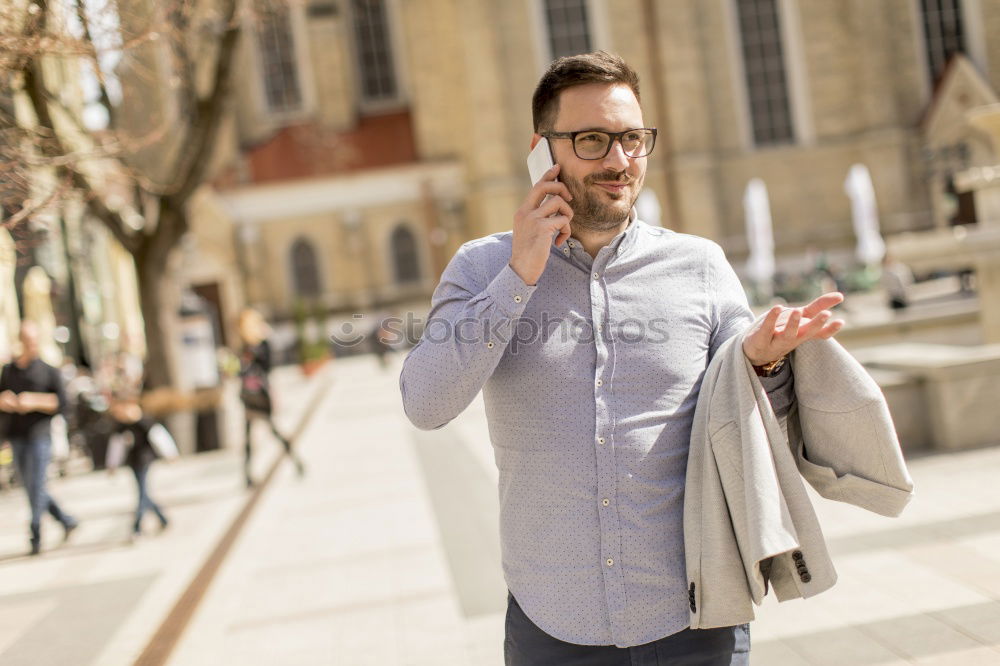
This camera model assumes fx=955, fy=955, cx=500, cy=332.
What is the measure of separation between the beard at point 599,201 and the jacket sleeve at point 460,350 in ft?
0.85

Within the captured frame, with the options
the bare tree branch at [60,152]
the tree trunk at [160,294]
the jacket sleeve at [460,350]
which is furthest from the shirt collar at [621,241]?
the tree trunk at [160,294]

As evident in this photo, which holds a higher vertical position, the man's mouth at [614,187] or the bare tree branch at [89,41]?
the bare tree branch at [89,41]

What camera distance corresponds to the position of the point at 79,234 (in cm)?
2255

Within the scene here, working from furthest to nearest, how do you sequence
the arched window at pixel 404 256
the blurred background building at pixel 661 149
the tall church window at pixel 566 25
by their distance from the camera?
the arched window at pixel 404 256, the tall church window at pixel 566 25, the blurred background building at pixel 661 149

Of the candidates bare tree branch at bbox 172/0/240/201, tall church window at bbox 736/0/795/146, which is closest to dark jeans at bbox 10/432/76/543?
bare tree branch at bbox 172/0/240/201

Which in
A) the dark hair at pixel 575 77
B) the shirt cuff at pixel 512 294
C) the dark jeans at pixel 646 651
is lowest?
the dark jeans at pixel 646 651

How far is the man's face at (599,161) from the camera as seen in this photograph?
2148 millimetres

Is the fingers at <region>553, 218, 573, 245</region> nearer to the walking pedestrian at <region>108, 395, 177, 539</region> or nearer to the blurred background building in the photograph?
the walking pedestrian at <region>108, 395, 177, 539</region>

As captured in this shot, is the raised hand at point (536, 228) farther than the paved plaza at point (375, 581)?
No

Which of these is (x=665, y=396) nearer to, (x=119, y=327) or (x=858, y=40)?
(x=119, y=327)

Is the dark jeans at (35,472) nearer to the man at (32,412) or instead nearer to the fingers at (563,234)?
the man at (32,412)

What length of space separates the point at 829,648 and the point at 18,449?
7428mm

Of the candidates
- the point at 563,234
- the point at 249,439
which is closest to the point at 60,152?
the point at 249,439

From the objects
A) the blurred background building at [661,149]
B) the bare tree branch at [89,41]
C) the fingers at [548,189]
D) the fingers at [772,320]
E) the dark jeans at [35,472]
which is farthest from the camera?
the blurred background building at [661,149]
